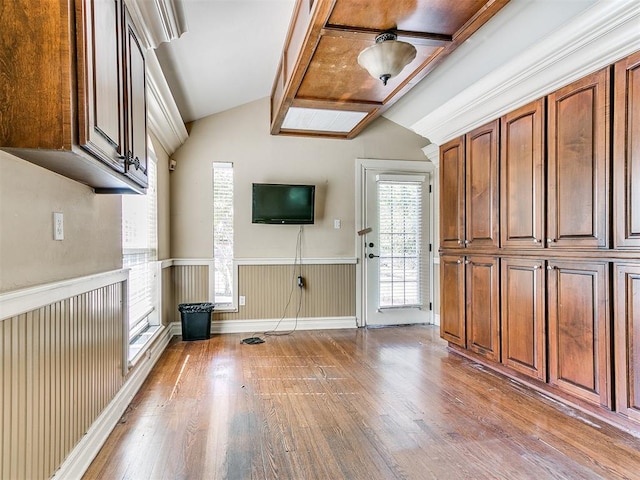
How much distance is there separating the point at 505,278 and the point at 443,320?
1034mm

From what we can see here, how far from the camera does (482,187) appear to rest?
3.29 meters

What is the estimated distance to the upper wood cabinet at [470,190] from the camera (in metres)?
3.17

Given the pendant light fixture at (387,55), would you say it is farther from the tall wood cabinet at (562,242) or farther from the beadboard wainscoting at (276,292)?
the beadboard wainscoting at (276,292)

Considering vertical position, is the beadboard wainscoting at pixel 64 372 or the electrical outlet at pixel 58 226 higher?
the electrical outlet at pixel 58 226

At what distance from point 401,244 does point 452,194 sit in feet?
4.34

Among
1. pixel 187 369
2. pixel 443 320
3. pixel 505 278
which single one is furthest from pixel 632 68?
pixel 187 369

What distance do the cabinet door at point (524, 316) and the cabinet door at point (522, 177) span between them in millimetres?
191

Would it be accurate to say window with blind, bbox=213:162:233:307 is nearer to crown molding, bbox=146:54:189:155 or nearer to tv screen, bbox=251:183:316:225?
tv screen, bbox=251:183:316:225

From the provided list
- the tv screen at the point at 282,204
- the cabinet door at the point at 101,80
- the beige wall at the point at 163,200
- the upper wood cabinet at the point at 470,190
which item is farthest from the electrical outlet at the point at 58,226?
the upper wood cabinet at the point at 470,190

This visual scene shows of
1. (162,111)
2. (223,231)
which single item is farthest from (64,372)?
(223,231)

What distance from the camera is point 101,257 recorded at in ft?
7.05

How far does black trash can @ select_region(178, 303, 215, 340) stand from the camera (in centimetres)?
414

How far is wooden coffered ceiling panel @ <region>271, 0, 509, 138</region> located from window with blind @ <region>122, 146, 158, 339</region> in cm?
143

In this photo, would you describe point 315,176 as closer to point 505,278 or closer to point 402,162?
point 402,162
